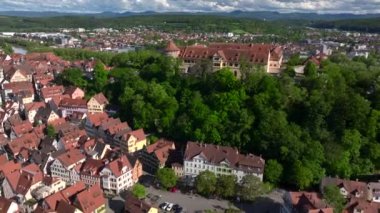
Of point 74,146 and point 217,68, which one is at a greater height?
point 217,68

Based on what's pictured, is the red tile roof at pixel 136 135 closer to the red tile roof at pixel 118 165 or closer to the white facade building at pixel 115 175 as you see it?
the red tile roof at pixel 118 165

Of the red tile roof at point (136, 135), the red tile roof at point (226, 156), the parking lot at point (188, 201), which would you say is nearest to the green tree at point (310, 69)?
the red tile roof at point (226, 156)

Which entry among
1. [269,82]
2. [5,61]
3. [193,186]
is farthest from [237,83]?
[5,61]

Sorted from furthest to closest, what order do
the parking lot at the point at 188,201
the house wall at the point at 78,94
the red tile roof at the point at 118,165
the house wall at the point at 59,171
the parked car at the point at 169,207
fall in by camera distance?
the house wall at the point at 78,94, the house wall at the point at 59,171, the red tile roof at the point at 118,165, the parking lot at the point at 188,201, the parked car at the point at 169,207

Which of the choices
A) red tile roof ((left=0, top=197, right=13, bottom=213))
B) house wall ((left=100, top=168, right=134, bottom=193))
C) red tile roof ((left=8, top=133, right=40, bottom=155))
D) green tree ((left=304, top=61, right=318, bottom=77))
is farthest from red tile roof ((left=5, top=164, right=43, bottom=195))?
green tree ((left=304, top=61, right=318, bottom=77))

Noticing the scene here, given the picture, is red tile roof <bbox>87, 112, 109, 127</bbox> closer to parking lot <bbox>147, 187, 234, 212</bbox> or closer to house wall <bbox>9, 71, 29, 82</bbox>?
parking lot <bbox>147, 187, 234, 212</bbox>

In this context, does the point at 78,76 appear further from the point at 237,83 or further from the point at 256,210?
the point at 256,210

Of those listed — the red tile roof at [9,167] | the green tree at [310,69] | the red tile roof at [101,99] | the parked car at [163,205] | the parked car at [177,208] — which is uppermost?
the green tree at [310,69]

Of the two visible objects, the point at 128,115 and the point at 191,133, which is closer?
the point at 191,133
